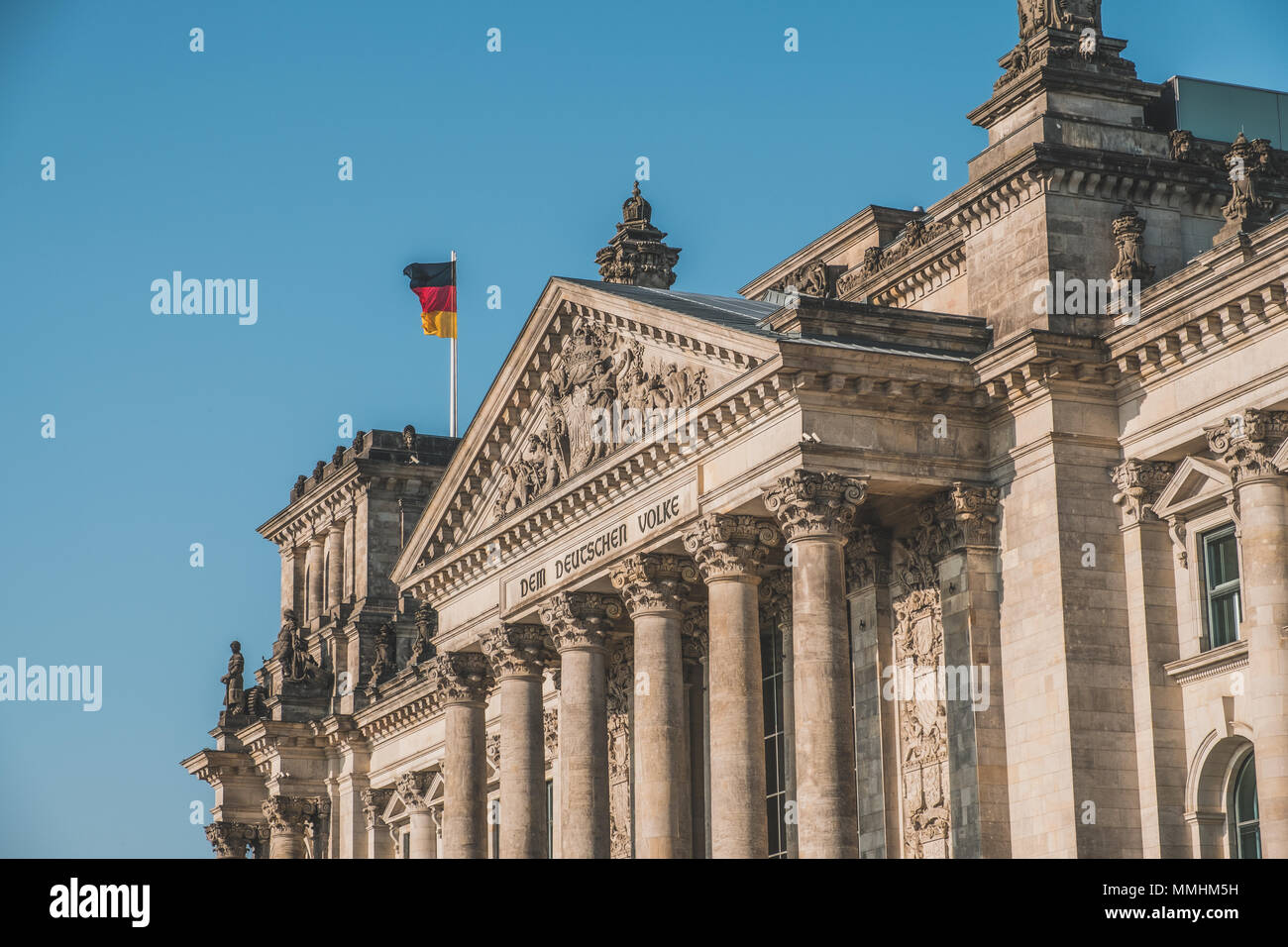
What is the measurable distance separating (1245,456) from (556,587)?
16.6m

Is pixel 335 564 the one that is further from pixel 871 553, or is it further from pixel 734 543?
pixel 871 553

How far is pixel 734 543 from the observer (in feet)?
135

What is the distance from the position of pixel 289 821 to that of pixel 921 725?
3327 centimetres

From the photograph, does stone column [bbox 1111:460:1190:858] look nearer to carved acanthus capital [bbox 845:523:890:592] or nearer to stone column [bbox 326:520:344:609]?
carved acanthus capital [bbox 845:523:890:592]

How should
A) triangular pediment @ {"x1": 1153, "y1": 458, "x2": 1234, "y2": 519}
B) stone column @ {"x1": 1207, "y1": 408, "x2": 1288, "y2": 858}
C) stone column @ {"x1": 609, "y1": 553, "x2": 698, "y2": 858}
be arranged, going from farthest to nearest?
stone column @ {"x1": 609, "y1": 553, "x2": 698, "y2": 858} → triangular pediment @ {"x1": 1153, "y1": 458, "x2": 1234, "y2": 519} → stone column @ {"x1": 1207, "y1": 408, "x2": 1288, "y2": 858}

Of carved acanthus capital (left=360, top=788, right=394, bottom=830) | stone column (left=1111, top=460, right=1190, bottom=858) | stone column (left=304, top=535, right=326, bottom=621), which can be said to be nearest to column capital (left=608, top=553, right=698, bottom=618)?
stone column (left=1111, top=460, right=1190, bottom=858)

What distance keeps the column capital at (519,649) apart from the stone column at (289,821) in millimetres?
21254

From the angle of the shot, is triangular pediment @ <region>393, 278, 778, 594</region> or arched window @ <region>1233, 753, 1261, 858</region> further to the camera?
triangular pediment @ <region>393, 278, 778, 594</region>

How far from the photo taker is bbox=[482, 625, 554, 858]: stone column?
48438mm

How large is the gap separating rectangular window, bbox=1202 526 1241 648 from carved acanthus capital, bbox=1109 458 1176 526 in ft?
3.59

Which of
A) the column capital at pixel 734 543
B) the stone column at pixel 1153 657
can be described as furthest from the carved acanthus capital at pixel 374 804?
the stone column at pixel 1153 657

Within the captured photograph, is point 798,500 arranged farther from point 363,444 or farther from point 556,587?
point 363,444
